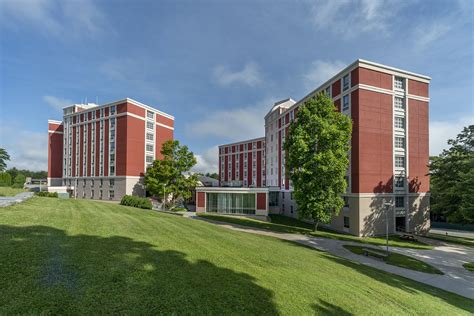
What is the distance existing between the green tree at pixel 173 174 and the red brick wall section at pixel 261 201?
42.9 feet

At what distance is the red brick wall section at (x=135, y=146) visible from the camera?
155 feet

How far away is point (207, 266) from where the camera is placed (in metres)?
7.10

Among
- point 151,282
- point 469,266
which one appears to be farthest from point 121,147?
point 469,266

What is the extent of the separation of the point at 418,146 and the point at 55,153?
80.9 meters

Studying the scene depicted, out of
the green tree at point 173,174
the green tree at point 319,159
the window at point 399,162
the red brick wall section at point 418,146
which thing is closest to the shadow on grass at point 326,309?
the green tree at point 319,159

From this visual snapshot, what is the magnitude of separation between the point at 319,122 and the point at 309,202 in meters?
8.74

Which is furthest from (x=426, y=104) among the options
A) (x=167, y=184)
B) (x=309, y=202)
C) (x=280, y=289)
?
(x=167, y=184)

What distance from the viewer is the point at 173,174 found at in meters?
40.6

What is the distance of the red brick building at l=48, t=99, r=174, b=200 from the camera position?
47594mm

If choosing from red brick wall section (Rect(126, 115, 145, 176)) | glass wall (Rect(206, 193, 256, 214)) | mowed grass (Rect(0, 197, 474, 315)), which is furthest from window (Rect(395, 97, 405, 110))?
red brick wall section (Rect(126, 115, 145, 176))

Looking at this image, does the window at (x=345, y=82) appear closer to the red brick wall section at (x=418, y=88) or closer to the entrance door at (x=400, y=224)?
the red brick wall section at (x=418, y=88)

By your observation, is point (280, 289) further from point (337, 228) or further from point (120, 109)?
point (120, 109)

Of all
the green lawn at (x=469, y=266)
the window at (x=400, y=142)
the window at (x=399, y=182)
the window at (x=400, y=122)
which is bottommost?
the green lawn at (x=469, y=266)

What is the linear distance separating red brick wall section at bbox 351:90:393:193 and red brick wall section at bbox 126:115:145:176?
42.0 meters
